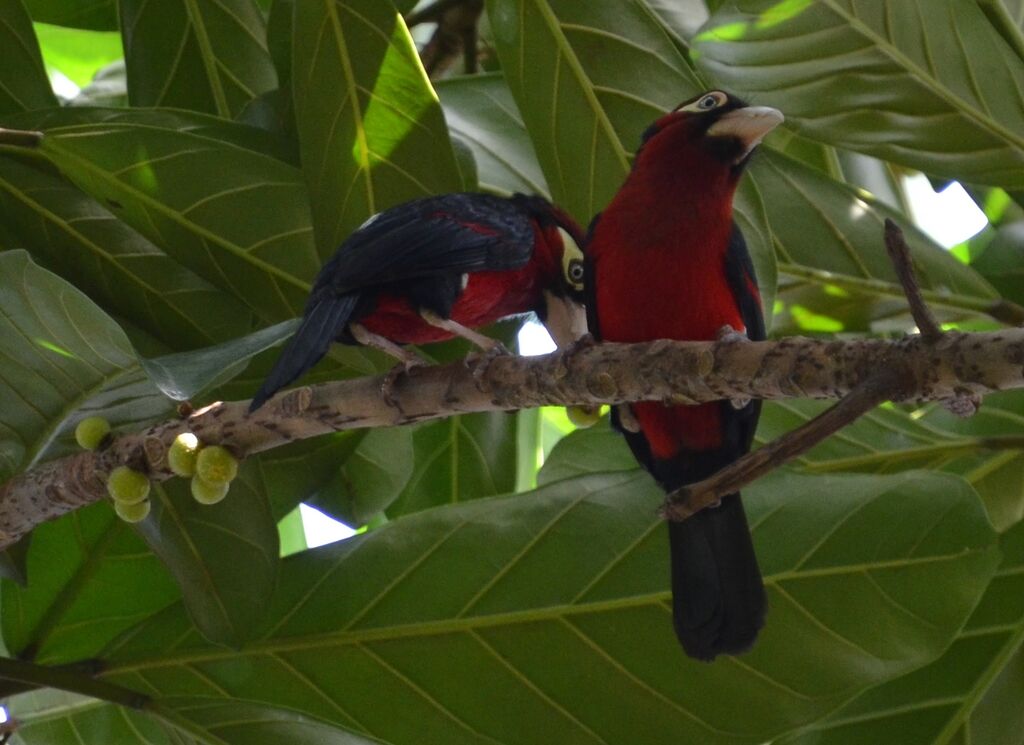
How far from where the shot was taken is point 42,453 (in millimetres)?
1756

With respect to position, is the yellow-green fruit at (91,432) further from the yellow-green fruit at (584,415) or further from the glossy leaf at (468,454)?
the glossy leaf at (468,454)

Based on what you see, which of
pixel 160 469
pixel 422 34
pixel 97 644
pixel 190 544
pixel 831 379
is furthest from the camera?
pixel 422 34

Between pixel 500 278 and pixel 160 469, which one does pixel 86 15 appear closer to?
pixel 500 278

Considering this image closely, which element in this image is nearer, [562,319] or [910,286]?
[910,286]

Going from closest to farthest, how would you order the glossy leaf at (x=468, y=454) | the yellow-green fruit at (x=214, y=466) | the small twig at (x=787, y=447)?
the small twig at (x=787, y=447)
the yellow-green fruit at (x=214, y=466)
the glossy leaf at (x=468, y=454)

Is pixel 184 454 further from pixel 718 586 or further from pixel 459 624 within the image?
pixel 718 586

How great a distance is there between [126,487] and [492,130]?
1.17 metres

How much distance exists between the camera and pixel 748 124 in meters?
2.12

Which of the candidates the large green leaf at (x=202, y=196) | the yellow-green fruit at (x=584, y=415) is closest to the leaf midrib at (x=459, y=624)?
the yellow-green fruit at (x=584, y=415)

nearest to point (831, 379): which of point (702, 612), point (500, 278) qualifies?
point (702, 612)

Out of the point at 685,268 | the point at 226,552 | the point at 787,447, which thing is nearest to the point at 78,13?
the point at 226,552

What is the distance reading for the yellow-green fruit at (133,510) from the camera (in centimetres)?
159

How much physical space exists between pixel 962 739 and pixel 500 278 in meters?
1.09

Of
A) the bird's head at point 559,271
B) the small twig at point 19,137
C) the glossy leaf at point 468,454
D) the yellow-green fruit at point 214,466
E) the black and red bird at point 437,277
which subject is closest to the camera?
the yellow-green fruit at point 214,466
